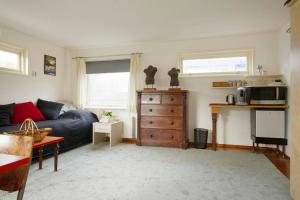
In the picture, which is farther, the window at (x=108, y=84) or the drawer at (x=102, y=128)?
the window at (x=108, y=84)

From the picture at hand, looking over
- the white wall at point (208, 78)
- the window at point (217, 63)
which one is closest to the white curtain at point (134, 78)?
the white wall at point (208, 78)

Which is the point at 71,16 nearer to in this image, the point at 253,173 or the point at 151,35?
the point at 151,35

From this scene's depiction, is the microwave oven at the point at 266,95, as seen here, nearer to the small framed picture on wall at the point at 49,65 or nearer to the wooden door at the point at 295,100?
the wooden door at the point at 295,100

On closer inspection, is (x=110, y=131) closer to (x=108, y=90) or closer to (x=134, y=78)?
(x=108, y=90)

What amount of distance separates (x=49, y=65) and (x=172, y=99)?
9.75 feet

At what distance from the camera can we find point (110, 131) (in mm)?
4074

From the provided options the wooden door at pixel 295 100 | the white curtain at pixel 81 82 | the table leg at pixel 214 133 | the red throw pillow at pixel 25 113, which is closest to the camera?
the wooden door at pixel 295 100

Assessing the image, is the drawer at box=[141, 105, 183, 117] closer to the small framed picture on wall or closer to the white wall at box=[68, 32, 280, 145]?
the white wall at box=[68, 32, 280, 145]

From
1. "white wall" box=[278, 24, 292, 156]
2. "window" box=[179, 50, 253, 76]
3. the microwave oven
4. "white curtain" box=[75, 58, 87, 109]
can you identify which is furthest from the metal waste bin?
"white curtain" box=[75, 58, 87, 109]

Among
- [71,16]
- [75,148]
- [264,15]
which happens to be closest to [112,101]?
[75,148]

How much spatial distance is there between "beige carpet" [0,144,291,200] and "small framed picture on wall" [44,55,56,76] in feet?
6.94

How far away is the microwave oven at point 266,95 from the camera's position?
333 centimetres

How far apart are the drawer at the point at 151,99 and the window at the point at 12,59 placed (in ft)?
8.18

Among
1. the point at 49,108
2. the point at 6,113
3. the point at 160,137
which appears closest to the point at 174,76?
the point at 160,137
